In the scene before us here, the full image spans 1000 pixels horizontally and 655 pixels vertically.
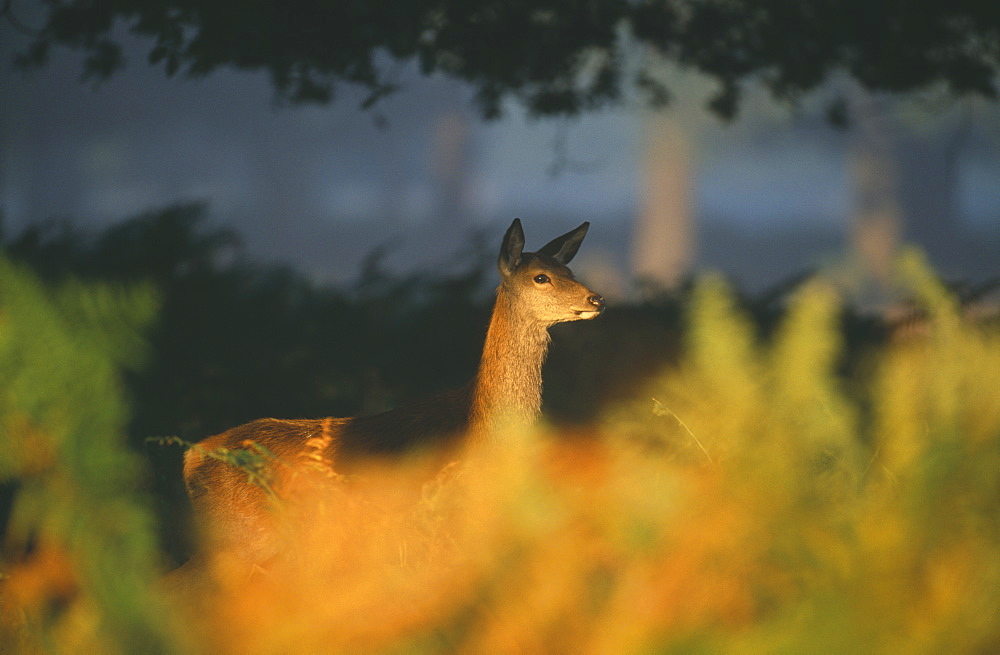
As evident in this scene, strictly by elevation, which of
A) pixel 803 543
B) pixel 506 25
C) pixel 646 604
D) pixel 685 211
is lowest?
pixel 685 211

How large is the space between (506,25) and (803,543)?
6793 millimetres

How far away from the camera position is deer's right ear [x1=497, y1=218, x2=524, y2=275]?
5.30 meters

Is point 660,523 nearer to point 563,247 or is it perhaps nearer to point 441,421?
point 441,421

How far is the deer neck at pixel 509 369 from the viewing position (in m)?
4.74

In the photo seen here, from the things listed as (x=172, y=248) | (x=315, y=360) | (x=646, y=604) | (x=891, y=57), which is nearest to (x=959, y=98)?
(x=891, y=57)

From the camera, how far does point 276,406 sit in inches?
263

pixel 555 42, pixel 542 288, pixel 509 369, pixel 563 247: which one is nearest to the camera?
pixel 509 369

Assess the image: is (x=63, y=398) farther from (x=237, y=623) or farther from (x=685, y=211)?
(x=685, y=211)

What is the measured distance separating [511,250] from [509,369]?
0.80 m

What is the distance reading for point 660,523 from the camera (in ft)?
4.06

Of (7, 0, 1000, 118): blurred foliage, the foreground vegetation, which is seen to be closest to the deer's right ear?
(7, 0, 1000, 118): blurred foliage

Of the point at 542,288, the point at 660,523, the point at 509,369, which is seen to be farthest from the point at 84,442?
the point at 542,288

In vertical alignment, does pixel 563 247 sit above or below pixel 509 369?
above

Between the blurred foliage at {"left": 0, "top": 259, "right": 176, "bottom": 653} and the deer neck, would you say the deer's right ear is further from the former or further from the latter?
the blurred foliage at {"left": 0, "top": 259, "right": 176, "bottom": 653}
